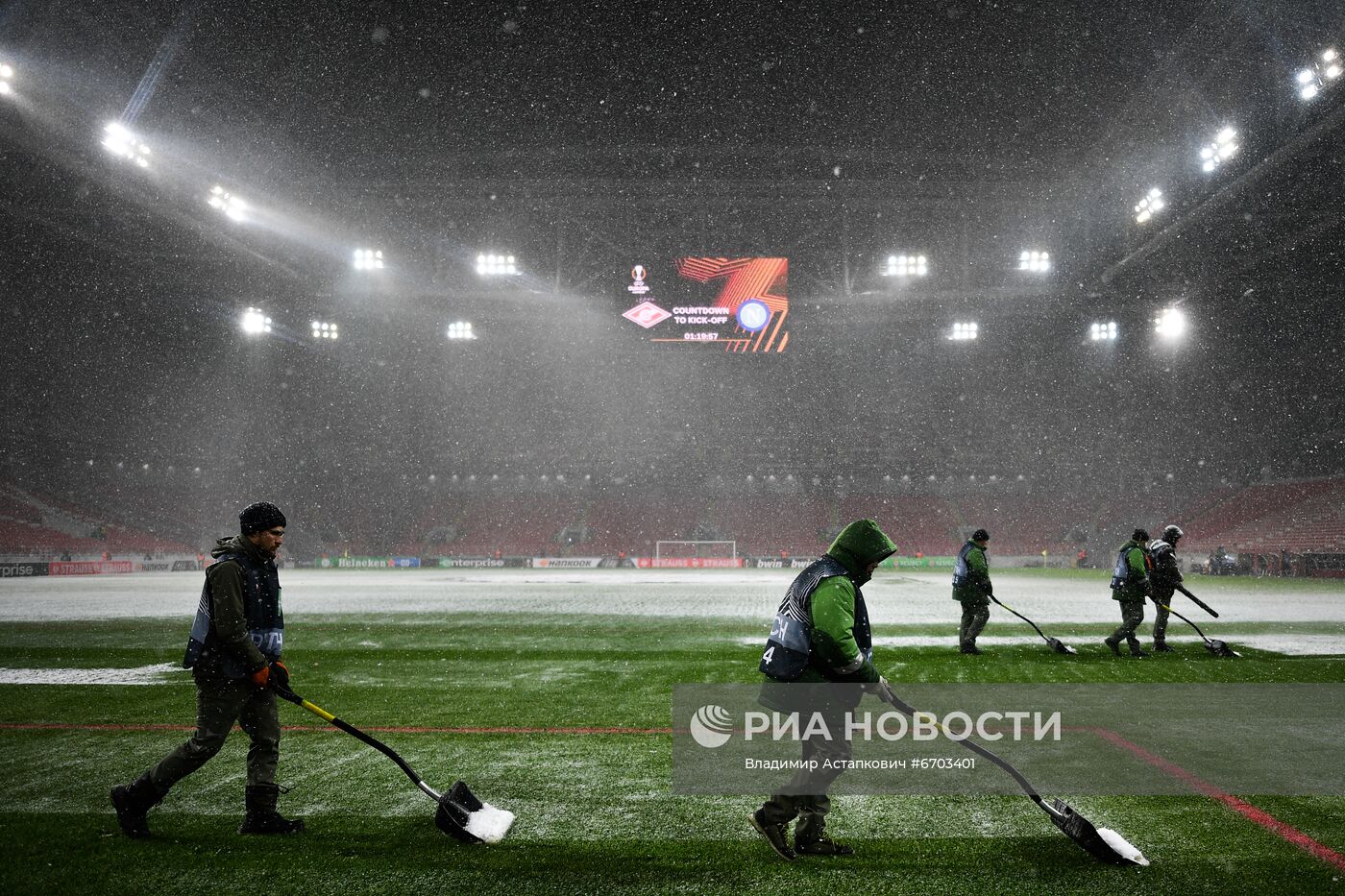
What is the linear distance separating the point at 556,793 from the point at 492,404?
164 feet

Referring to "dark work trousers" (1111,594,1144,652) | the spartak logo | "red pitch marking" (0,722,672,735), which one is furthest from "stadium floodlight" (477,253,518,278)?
"red pitch marking" (0,722,672,735)

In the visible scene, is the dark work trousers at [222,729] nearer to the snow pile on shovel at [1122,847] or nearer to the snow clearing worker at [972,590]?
the snow pile on shovel at [1122,847]

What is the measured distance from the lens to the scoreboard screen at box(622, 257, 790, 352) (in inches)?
1526

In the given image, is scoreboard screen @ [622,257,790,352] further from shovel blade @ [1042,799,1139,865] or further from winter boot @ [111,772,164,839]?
winter boot @ [111,772,164,839]

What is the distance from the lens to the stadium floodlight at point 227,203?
3233 centimetres

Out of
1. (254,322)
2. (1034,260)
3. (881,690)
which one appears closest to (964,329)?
(1034,260)

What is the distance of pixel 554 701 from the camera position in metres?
8.51

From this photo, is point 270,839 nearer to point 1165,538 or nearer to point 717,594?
point 1165,538

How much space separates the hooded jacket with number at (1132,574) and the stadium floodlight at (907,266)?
110ft

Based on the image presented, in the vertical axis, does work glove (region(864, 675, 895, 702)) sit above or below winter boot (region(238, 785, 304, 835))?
above

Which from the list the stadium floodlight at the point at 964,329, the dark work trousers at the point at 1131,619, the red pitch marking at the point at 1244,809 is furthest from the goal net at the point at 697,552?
the red pitch marking at the point at 1244,809

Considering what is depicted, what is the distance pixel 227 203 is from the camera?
33.4 metres

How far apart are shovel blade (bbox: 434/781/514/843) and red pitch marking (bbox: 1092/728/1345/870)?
14.9 feet

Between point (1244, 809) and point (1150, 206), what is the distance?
36.1 m
